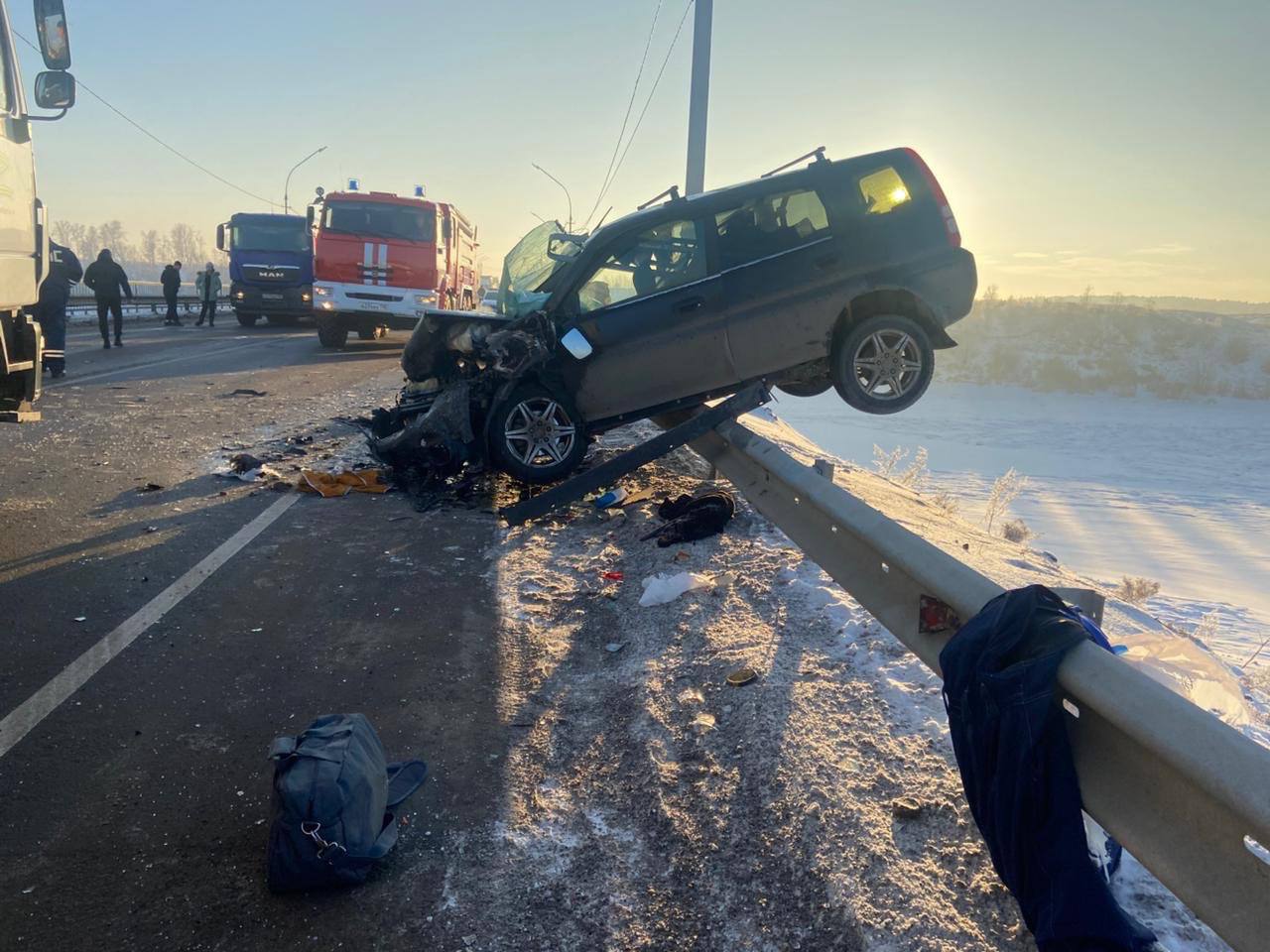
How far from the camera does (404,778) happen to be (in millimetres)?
3102

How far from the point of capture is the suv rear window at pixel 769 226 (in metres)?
6.51

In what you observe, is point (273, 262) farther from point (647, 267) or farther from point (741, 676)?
point (741, 676)

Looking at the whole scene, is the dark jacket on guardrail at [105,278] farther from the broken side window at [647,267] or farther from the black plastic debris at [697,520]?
the black plastic debris at [697,520]

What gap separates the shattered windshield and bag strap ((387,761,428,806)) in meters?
4.27

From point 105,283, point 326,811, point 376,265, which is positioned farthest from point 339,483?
point 105,283

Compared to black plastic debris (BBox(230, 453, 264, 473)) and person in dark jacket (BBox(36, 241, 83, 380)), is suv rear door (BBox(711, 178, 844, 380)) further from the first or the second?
person in dark jacket (BBox(36, 241, 83, 380))

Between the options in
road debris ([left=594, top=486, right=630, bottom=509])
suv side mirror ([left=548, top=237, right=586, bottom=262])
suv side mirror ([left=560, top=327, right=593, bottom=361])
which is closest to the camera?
suv side mirror ([left=560, top=327, right=593, bottom=361])

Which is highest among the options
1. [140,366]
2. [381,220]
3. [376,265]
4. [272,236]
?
[272,236]

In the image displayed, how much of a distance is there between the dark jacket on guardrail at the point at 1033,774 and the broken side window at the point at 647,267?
4.80m

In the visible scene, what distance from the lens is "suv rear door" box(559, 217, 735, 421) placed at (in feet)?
21.3

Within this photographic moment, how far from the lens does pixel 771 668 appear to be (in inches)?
148

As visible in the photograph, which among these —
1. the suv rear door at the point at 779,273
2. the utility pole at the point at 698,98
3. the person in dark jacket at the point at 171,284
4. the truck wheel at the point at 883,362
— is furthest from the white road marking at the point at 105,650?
the person in dark jacket at the point at 171,284

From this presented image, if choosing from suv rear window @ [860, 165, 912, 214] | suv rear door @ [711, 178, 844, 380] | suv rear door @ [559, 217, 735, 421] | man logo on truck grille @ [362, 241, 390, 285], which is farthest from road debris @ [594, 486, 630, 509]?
man logo on truck grille @ [362, 241, 390, 285]

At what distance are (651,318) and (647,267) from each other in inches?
16.4
